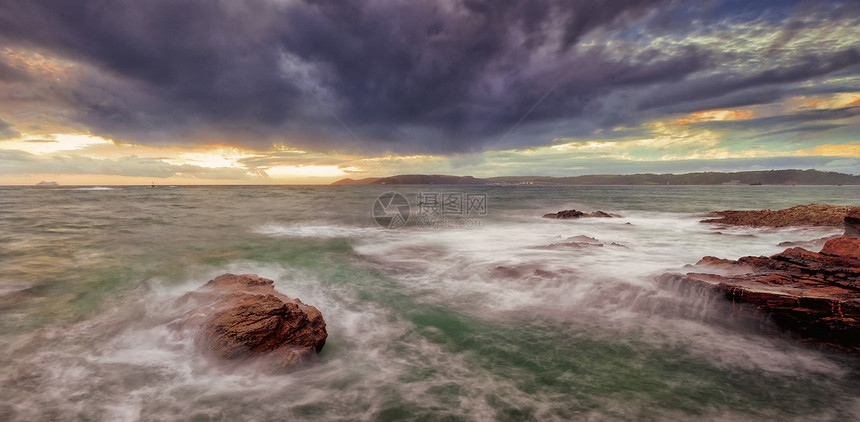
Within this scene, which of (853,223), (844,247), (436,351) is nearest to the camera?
(436,351)

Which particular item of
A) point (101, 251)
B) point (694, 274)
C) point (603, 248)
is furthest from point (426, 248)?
point (101, 251)

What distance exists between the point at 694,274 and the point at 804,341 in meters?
2.36

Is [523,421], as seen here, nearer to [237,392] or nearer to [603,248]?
[237,392]

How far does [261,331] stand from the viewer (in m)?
5.66

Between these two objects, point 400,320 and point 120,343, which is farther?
point 400,320

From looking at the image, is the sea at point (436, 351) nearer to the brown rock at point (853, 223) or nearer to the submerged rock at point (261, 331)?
the submerged rock at point (261, 331)

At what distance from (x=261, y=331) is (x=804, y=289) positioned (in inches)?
411

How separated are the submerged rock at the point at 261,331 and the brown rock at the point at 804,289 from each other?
8623mm

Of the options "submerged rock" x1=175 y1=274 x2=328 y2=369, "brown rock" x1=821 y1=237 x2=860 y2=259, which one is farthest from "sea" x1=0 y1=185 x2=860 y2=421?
"brown rock" x1=821 y1=237 x2=860 y2=259

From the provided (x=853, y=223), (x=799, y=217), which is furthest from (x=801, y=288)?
(x=799, y=217)

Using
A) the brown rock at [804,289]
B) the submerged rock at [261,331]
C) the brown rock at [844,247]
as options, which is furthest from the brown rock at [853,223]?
the submerged rock at [261,331]

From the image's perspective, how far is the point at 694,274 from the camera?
827 centimetres

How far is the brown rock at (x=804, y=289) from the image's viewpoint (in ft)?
19.3

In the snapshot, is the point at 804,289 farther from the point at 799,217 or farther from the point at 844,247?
the point at 799,217
